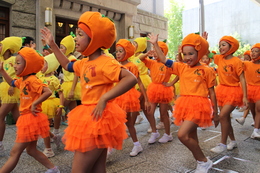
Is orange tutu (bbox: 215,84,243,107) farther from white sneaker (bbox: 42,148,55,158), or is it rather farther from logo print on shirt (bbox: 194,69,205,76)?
white sneaker (bbox: 42,148,55,158)

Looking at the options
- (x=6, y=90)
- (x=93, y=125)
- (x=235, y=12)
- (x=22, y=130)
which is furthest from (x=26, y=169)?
(x=235, y=12)

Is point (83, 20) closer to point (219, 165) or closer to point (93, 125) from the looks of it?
point (93, 125)

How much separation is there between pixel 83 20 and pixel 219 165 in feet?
9.00

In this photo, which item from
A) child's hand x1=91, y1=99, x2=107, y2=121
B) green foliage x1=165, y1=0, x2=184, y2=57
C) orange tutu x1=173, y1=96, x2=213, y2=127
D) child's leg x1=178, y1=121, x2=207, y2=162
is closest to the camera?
child's hand x1=91, y1=99, x2=107, y2=121

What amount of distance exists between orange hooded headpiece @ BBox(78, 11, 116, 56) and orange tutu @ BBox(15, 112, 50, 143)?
138 centimetres

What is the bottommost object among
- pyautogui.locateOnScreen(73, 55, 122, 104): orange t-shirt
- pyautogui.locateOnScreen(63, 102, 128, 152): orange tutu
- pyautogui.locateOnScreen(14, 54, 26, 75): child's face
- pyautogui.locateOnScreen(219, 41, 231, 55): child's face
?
pyautogui.locateOnScreen(63, 102, 128, 152): orange tutu

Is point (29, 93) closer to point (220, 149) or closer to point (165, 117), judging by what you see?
point (165, 117)

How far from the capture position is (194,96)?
3018mm

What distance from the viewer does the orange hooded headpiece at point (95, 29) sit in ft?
6.00

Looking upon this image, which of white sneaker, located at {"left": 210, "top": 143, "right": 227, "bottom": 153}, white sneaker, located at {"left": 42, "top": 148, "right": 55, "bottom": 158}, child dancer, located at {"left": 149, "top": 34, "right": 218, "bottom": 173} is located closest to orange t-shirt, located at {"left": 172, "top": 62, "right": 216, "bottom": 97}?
child dancer, located at {"left": 149, "top": 34, "right": 218, "bottom": 173}

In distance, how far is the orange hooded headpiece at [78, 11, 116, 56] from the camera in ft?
6.00

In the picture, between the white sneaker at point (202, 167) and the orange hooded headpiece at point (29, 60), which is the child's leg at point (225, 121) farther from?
the orange hooded headpiece at point (29, 60)

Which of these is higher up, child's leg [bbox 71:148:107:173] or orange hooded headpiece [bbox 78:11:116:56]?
orange hooded headpiece [bbox 78:11:116:56]

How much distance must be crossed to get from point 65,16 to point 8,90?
198 inches
